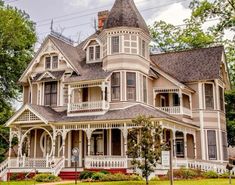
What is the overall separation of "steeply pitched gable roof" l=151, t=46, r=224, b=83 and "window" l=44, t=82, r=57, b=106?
9.56m

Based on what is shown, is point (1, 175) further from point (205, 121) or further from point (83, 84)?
point (205, 121)

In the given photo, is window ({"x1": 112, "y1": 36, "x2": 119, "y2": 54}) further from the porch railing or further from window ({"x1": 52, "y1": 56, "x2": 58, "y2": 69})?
the porch railing

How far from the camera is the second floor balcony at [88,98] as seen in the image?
26.4 m

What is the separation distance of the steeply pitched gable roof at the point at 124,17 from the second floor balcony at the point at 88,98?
4.94 metres

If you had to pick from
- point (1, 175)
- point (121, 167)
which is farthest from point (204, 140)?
point (1, 175)

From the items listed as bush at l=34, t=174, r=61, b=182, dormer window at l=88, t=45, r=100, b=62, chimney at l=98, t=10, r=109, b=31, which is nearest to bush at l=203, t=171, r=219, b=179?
bush at l=34, t=174, r=61, b=182

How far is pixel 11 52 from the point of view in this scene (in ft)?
134

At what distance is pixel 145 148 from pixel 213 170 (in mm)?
9970

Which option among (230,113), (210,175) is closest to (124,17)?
(210,175)

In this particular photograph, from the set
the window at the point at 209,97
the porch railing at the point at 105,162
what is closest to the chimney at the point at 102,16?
the window at the point at 209,97

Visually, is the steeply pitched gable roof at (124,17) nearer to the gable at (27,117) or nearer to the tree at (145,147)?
the gable at (27,117)

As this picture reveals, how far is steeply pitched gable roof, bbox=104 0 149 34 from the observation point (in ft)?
A: 92.4

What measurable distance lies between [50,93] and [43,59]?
9.97 feet

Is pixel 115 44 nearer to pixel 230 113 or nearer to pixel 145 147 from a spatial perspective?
pixel 145 147
